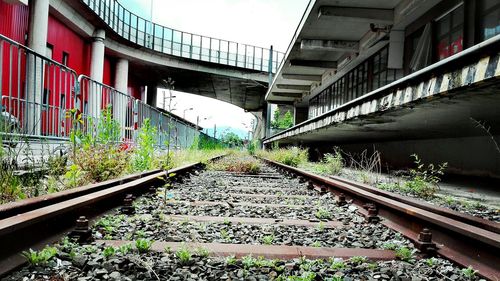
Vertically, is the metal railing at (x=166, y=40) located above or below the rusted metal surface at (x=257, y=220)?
above

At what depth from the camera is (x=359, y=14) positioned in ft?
31.7

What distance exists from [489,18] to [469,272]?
7.04 meters

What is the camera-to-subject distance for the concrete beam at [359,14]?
31.0 feet

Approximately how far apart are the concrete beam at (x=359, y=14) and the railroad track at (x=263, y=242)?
6.90 m

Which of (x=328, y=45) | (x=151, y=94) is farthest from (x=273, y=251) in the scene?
(x=151, y=94)

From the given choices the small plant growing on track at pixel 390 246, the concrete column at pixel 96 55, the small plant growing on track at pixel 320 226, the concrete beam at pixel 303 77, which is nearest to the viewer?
the small plant growing on track at pixel 390 246

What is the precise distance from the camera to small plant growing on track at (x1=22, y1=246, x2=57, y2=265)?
1742mm

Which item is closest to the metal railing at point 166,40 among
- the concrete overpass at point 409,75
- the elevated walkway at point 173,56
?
the elevated walkway at point 173,56

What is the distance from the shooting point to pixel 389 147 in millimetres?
10930

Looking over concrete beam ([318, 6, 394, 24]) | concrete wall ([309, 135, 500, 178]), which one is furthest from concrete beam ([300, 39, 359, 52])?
concrete wall ([309, 135, 500, 178])

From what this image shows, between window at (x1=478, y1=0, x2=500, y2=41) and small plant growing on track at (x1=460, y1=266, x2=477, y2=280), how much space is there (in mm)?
6554

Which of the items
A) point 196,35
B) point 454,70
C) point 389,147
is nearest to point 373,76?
point 389,147

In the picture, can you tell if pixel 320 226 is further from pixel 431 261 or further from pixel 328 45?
pixel 328 45

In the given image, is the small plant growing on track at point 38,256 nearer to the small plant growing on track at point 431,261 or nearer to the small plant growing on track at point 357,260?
the small plant growing on track at point 357,260
